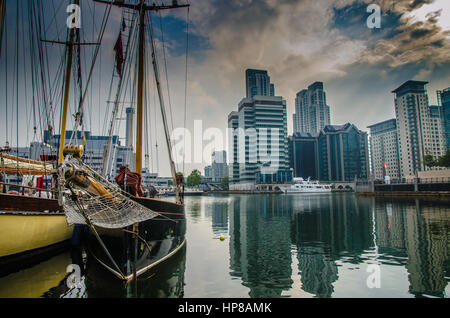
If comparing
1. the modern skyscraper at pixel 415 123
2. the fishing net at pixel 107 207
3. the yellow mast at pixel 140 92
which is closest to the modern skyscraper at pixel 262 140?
the modern skyscraper at pixel 415 123

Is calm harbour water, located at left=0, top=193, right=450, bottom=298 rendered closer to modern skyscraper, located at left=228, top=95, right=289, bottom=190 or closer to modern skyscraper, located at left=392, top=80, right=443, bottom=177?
modern skyscraper, located at left=228, top=95, right=289, bottom=190

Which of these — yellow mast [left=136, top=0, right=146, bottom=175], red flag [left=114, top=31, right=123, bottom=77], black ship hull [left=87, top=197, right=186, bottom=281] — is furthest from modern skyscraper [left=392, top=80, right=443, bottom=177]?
black ship hull [left=87, top=197, right=186, bottom=281]

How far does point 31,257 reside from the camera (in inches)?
547

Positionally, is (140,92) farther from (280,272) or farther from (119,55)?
(280,272)

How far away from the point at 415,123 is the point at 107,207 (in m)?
198

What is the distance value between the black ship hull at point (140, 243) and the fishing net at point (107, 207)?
1.62 ft

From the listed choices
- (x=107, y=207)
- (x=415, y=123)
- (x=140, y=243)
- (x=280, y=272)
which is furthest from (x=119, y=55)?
(x=415, y=123)

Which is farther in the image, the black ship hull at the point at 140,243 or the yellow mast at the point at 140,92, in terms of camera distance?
the yellow mast at the point at 140,92

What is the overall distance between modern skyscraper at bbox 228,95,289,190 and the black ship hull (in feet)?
546

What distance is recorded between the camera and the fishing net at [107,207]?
9464 millimetres

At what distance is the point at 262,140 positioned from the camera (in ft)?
591

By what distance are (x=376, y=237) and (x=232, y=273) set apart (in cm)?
1283

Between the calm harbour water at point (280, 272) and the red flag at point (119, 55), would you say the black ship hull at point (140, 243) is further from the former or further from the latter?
the red flag at point (119, 55)
